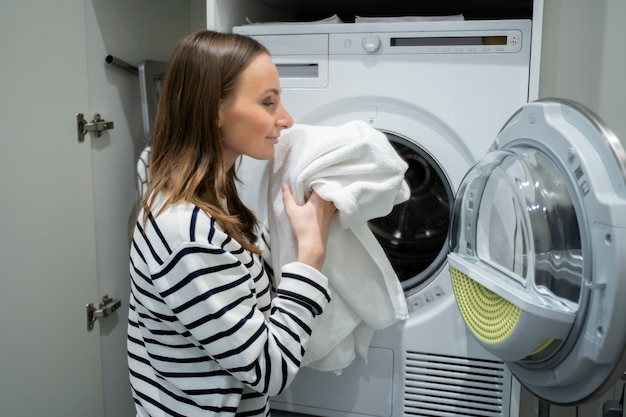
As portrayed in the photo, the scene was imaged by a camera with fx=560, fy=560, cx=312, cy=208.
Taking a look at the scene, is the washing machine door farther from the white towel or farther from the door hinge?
the door hinge

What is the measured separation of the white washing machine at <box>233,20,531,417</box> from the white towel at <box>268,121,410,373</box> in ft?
0.30

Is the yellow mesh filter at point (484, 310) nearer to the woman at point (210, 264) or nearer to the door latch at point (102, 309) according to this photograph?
the woman at point (210, 264)

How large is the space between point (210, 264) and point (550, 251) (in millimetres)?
593

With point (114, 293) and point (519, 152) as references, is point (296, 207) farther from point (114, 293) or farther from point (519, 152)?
point (114, 293)

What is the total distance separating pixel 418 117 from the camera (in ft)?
4.46

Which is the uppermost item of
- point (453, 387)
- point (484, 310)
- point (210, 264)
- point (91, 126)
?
point (91, 126)

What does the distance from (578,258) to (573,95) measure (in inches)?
41.8

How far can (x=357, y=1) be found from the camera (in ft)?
5.84

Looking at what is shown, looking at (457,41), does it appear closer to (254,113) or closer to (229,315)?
(254,113)

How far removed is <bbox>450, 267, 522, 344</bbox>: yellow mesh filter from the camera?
1018mm

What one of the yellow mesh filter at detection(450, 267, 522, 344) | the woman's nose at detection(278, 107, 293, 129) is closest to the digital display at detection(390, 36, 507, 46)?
the woman's nose at detection(278, 107, 293, 129)

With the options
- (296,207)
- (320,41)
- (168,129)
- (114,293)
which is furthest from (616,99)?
(114,293)

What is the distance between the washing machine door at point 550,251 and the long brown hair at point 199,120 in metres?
0.48

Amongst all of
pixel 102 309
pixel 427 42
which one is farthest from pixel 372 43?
pixel 102 309
